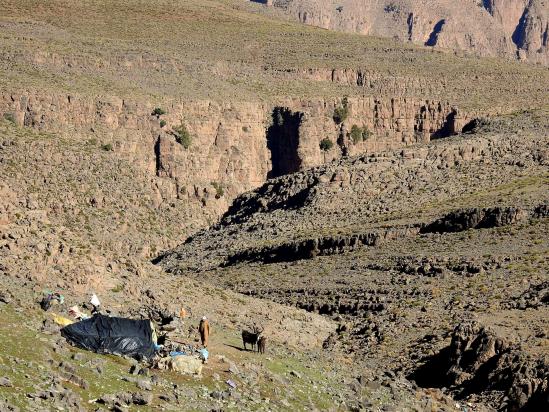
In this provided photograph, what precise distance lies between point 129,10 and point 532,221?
211 feet

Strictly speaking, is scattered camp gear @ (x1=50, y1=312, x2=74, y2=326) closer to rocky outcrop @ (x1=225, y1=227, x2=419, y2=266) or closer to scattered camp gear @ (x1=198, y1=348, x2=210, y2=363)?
scattered camp gear @ (x1=198, y1=348, x2=210, y2=363)

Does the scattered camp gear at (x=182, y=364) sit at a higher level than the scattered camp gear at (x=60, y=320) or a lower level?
lower

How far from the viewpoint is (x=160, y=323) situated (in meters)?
48.5

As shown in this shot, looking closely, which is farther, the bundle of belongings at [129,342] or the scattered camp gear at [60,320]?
the scattered camp gear at [60,320]

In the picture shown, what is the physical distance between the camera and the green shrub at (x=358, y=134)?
382 ft

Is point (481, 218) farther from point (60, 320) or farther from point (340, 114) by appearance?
point (60, 320)

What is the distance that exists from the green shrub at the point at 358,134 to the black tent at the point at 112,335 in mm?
74224

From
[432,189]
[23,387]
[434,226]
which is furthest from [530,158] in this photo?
[23,387]

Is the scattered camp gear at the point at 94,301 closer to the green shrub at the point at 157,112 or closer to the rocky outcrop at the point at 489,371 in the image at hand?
the rocky outcrop at the point at 489,371

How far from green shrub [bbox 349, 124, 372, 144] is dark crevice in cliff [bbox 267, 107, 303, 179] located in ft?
13.2

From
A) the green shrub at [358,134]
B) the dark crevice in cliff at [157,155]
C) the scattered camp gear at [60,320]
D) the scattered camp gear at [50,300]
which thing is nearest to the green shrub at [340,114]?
the green shrub at [358,134]

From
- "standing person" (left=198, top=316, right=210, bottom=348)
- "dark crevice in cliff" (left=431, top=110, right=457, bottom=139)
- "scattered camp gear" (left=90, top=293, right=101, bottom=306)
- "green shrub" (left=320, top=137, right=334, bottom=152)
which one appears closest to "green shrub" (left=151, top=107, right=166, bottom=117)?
"green shrub" (left=320, top=137, right=334, bottom=152)

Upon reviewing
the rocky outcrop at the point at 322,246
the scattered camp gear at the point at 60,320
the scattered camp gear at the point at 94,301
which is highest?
the scattered camp gear at the point at 60,320

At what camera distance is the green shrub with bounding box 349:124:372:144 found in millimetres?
116500
